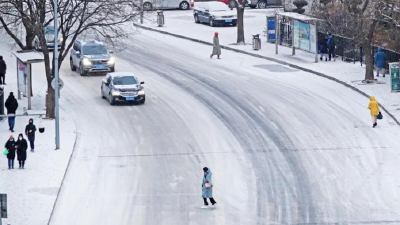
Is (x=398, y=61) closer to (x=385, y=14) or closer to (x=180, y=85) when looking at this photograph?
(x=385, y=14)

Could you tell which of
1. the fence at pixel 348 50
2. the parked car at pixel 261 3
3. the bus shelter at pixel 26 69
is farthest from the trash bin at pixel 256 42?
the parked car at pixel 261 3

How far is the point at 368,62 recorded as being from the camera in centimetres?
4538

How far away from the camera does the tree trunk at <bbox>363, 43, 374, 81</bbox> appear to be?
45.1m

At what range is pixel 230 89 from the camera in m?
46.2

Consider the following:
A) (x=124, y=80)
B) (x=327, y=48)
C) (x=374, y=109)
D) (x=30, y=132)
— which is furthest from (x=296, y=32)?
(x=30, y=132)

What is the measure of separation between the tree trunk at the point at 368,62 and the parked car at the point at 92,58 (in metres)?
12.8

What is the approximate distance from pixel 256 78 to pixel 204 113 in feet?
25.8

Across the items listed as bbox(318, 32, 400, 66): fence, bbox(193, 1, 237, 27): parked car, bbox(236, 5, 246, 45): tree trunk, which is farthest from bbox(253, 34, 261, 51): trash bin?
bbox(193, 1, 237, 27): parked car

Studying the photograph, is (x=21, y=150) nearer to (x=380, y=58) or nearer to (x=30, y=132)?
(x=30, y=132)

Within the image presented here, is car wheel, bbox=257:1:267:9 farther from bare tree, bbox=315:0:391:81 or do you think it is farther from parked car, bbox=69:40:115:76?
parked car, bbox=69:40:115:76

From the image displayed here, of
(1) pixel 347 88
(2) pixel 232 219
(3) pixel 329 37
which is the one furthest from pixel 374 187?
(3) pixel 329 37

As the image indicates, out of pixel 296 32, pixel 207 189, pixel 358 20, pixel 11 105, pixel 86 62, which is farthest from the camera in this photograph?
pixel 296 32

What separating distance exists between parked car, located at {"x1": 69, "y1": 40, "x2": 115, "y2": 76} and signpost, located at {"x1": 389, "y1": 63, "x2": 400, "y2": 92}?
1432cm

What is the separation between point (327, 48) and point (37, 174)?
80.1 ft
